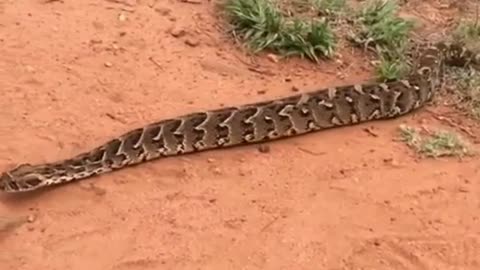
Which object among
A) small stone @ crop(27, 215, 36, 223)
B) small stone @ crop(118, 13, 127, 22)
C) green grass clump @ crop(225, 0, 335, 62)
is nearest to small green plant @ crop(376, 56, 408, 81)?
green grass clump @ crop(225, 0, 335, 62)

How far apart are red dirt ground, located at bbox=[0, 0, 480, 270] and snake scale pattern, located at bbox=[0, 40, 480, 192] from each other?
0.29 feet

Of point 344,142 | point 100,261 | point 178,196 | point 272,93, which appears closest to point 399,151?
point 344,142

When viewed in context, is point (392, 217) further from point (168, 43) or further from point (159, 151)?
point (168, 43)

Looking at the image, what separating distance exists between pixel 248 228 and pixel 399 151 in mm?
1504

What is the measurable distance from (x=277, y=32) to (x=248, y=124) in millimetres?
1291

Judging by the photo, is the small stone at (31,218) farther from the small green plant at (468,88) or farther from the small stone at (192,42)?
the small green plant at (468,88)

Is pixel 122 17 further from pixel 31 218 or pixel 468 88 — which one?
pixel 468 88

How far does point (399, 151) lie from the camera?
7.70 m

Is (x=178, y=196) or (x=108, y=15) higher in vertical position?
(x=108, y=15)

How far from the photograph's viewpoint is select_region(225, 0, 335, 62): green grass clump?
8695mm

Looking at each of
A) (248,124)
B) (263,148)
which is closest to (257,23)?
(248,124)

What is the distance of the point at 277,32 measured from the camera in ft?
28.8

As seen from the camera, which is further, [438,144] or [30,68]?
[30,68]

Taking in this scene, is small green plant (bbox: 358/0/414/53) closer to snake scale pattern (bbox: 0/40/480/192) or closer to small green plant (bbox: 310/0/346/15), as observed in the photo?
small green plant (bbox: 310/0/346/15)
